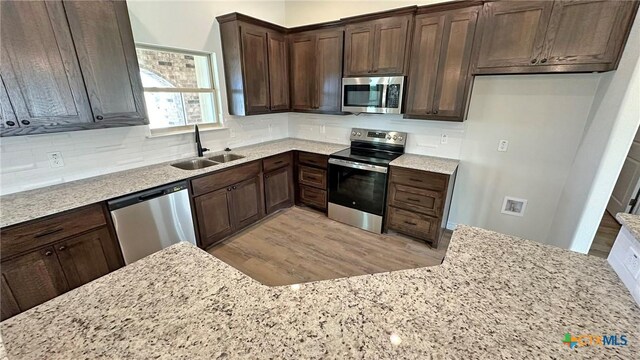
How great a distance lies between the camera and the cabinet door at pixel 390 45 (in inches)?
105

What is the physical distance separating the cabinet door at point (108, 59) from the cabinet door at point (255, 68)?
1.18 meters

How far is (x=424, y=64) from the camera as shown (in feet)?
8.66

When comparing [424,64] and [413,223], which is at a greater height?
[424,64]

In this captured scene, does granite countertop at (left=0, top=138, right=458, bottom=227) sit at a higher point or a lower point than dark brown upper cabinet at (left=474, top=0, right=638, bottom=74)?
lower

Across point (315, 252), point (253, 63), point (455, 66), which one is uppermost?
point (253, 63)

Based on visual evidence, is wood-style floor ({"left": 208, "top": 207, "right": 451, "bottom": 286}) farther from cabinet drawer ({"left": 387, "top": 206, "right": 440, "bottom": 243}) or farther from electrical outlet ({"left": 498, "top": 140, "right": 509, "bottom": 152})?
electrical outlet ({"left": 498, "top": 140, "right": 509, "bottom": 152})

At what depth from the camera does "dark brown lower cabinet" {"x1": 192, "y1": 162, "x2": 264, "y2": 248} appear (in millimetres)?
2629

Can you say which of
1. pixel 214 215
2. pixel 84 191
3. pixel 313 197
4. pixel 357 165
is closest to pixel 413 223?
pixel 357 165

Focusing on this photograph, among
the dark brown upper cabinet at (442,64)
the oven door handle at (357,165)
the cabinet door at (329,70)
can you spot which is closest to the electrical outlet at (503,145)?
the dark brown upper cabinet at (442,64)

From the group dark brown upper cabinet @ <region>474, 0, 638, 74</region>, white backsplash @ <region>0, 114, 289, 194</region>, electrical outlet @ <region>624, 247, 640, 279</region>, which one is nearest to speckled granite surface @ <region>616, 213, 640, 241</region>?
electrical outlet @ <region>624, 247, 640, 279</region>

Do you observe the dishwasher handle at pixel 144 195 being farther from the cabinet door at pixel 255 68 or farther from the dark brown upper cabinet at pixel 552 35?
the dark brown upper cabinet at pixel 552 35

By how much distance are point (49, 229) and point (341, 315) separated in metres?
2.08

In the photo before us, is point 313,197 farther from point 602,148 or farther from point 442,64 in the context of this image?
point 602,148

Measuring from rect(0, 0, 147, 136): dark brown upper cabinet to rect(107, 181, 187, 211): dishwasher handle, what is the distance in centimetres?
60
